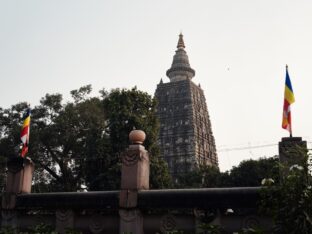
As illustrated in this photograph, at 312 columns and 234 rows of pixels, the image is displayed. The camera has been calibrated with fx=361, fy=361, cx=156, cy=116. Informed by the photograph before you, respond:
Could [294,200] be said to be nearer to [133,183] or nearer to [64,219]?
[133,183]

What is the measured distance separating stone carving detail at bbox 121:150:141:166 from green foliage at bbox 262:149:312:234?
12.8 feet

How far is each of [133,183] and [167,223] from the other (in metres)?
1.44

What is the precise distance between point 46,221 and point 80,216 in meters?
1.12

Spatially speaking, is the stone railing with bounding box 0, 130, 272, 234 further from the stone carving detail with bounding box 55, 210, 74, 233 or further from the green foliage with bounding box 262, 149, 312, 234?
the green foliage with bounding box 262, 149, 312, 234

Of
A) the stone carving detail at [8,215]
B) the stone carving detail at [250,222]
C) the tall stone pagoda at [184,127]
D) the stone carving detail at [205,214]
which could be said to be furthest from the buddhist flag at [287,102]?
the tall stone pagoda at [184,127]

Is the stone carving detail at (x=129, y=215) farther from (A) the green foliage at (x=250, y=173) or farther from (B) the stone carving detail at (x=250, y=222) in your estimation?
(A) the green foliage at (x=250, y=173)

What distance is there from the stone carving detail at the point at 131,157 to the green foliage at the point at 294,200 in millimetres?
3915

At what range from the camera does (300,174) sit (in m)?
6.70

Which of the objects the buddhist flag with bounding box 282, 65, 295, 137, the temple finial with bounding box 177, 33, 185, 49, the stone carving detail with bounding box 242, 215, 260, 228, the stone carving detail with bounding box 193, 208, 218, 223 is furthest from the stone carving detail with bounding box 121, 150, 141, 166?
the temple finial with bounding box 177, 33, 185, 49

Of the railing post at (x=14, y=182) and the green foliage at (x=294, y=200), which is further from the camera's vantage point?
the railing post at (x=14, y=182)

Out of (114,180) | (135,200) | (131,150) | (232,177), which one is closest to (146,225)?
(135,200)

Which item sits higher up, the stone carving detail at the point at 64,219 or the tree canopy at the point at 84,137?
the tree canopy at the point at 84,137

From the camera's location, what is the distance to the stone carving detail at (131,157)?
9914mm

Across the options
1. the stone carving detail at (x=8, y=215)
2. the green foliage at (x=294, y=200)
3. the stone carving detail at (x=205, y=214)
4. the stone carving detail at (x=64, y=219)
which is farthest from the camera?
the stone carving detail at (x=8, y=215)
